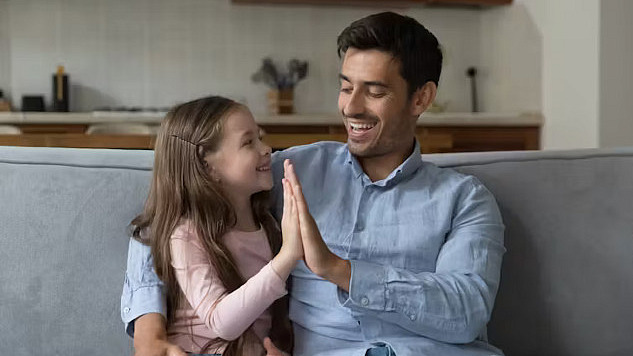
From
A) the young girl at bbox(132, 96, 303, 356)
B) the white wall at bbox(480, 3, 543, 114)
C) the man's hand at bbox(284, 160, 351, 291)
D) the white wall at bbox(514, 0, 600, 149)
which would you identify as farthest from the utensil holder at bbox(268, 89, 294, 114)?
the man's hand at bbox(284, 160, 351, 291)

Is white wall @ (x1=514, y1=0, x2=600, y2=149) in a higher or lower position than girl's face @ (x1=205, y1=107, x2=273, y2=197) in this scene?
higher

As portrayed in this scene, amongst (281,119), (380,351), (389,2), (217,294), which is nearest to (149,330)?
(217,294)

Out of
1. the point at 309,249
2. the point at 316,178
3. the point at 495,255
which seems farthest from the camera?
the point at 316,178

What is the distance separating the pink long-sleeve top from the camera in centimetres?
146

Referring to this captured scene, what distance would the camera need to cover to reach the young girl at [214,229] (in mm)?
1500

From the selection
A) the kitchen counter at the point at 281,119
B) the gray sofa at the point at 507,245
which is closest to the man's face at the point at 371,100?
the gray sofa at the point at 507,245

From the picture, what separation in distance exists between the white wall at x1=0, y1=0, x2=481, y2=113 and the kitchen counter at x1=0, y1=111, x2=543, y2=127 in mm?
517

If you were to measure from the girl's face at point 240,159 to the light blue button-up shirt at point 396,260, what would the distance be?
127 mm

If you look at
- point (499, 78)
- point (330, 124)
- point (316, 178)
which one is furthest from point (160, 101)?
point (316, 178)

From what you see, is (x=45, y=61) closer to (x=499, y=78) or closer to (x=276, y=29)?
(x=276, y=29)

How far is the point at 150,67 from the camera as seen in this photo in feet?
16.5

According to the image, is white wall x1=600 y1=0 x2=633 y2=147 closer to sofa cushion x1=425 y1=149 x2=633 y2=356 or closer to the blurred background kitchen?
the blurred background kitchen

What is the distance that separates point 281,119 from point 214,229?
304cm

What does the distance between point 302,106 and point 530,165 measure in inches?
135
